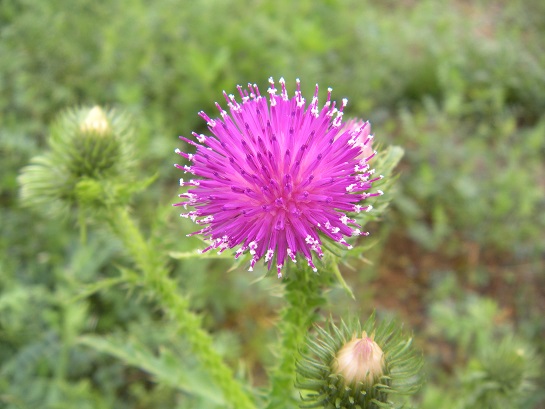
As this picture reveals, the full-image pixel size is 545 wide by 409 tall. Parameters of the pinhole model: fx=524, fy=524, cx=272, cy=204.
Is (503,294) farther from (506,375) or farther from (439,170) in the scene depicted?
(506,375)

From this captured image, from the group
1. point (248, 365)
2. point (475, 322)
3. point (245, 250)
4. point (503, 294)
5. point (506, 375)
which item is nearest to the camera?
point (245, 250)

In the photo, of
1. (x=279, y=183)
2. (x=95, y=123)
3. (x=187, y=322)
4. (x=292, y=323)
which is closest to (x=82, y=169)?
(x=95, y=123)

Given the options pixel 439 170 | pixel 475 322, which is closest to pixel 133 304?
pixel 475 322

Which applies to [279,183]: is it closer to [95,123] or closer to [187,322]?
[187,322]

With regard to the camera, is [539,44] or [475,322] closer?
[475,322]

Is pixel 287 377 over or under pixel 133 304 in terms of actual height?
under

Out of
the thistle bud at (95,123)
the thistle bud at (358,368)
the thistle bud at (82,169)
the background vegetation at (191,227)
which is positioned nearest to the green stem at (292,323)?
the thistle bud at (358,368)

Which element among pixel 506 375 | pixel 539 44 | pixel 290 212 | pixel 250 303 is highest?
pixel 539 44
